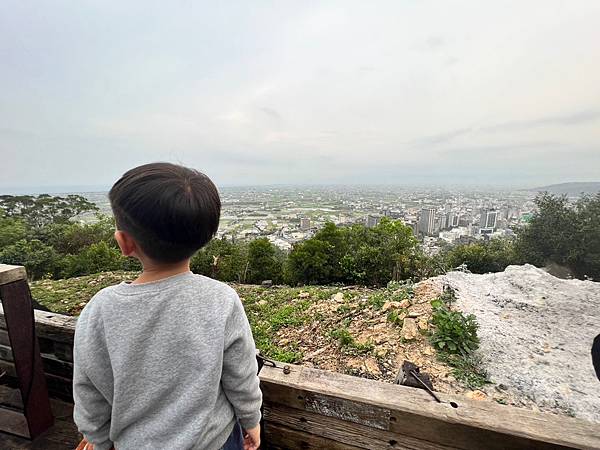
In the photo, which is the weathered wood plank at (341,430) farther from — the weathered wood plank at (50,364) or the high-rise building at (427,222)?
the high-rise building at (427,222)

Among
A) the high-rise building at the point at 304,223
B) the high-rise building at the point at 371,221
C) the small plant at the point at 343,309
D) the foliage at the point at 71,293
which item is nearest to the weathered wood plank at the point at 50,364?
the small plant at the point at 343,309

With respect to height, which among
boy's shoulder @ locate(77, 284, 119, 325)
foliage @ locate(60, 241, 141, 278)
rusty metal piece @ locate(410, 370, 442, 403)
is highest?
boy's shoulder @ locate(77, 284, 119, 325)

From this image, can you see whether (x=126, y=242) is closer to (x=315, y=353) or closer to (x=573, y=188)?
(x=315, y=353)

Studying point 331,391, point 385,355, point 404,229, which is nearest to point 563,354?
point 385,355

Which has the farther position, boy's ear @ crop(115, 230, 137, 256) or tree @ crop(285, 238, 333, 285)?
tree @ crop(285, 238, 333, 285)

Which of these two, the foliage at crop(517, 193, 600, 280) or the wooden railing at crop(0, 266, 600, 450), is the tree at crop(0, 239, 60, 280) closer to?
the wooden railing at crop(0, 266, 600, 450)

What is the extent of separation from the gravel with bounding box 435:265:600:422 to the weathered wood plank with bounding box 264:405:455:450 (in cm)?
217

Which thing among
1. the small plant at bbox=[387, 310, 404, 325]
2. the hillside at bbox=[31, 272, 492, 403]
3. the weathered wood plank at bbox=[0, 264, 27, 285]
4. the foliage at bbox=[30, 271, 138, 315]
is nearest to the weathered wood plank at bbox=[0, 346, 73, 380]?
the weathered wood plank at bbox=[0, 264, 27, 285]

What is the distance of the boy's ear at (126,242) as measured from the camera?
2.10 ft

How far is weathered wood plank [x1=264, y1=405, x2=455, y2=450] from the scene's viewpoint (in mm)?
920

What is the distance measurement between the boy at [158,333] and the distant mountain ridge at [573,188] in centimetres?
1371

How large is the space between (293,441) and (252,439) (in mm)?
336

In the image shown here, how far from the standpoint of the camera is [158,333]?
62cm

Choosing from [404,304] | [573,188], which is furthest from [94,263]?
[573,188]
